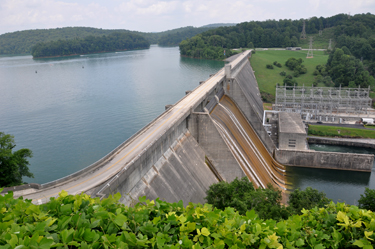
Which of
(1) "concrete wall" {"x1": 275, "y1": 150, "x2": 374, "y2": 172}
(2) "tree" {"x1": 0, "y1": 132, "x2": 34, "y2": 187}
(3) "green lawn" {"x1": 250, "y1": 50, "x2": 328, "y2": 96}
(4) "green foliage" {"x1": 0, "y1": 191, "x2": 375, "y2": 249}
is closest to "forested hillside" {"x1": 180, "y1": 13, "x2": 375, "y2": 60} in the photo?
(3) "green lawn" {"x1": 250, "y1": 50, "x2": 328, "y2": 96}

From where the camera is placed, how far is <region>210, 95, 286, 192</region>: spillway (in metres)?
26.0

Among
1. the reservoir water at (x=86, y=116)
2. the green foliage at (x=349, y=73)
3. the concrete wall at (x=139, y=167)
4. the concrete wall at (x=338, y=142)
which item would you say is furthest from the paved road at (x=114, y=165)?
the green foliage at (x=349, y=73)

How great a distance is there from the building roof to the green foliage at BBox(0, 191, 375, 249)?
30089mm

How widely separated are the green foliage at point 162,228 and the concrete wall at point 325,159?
92.4ft

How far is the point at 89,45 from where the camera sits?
499ft

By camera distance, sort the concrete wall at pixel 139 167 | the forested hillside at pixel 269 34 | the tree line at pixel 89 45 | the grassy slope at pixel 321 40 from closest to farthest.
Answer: the concrete wall at pixel 139 167 → the forested hillside at pixel 269 34 → the grassy slope at pixel 321 40 → the tree line at pixel 89 45

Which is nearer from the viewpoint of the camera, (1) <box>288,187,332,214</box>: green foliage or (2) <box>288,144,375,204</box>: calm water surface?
(1) <box>288,187,332,214</box>: green foliage

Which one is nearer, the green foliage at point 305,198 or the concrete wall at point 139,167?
the concrete wall at point 139,167

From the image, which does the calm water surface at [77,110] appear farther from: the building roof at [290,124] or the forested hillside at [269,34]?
the forested hillside at [269,34]

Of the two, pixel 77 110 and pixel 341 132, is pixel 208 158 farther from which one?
pixel 77 110

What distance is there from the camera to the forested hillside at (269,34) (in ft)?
379

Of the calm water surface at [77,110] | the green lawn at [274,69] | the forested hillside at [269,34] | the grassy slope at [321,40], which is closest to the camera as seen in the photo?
the calm water surface at [77,110]

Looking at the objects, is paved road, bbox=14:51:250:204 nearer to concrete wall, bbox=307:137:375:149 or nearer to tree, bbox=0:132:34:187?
tree, bbox=0:132:34:187

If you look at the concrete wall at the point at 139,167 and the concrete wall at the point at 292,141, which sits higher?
the concrete wall at the point at 139,167
